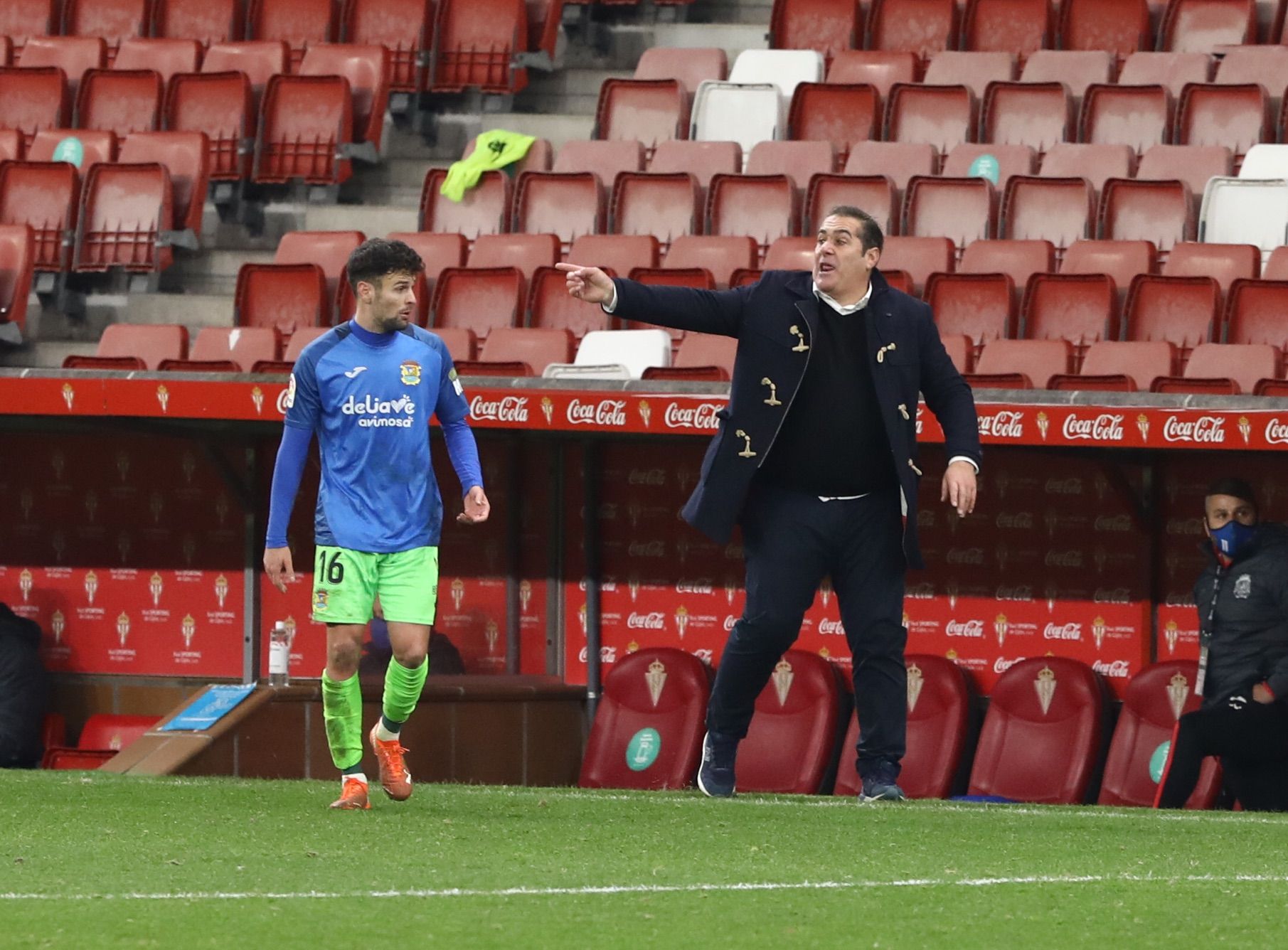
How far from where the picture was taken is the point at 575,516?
11.6m

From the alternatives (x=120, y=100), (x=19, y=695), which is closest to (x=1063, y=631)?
(x=19, y=695)

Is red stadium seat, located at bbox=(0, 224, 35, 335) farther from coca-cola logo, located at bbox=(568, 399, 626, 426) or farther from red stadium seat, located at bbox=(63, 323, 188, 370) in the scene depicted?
coca-cola logo, located at bbox=(568, 399, 626, 426)

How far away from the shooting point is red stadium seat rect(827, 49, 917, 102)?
13953mm

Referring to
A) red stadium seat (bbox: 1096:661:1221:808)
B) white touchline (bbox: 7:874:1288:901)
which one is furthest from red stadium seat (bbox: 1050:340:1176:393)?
white touchline (bbox: 7:874:1288:901)

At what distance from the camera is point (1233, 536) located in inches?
359

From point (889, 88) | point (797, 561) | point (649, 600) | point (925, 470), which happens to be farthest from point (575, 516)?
point (797, 561)

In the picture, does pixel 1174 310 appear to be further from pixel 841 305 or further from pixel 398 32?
pixel 398 32

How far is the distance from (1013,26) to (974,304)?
3802 mm

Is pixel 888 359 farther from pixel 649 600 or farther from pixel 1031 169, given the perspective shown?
pixel 1031 169

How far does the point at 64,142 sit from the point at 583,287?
339 inches

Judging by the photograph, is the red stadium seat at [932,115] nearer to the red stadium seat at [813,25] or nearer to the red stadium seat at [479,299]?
the red stadium seat at [813,25]

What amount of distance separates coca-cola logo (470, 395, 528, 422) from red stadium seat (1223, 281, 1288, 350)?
3.39m

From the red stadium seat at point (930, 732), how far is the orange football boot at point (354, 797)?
424cm

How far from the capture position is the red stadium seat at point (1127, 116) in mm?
12891
